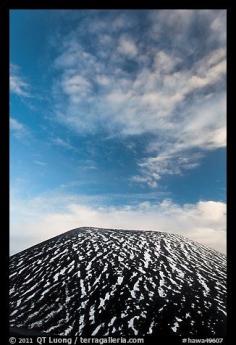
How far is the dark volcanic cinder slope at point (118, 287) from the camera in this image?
1146 mm

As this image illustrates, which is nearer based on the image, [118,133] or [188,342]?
[188,342]

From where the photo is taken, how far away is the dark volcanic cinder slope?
1146 mm

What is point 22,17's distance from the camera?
120 cm

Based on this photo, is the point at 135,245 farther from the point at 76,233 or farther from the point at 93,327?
the point at 93,327

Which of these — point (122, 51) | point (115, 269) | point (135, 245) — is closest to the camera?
point (122, 51)

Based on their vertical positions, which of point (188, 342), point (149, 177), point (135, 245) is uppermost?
point (149, 177)

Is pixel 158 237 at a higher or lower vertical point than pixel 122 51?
lower

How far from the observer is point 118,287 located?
139cm

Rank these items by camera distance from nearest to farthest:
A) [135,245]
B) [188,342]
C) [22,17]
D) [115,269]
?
[188,342], [22,17], [115,269], [135,245]

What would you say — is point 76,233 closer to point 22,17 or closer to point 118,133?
point 118,133

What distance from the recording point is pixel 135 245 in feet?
6.43

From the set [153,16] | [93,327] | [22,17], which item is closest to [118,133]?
[153,16]
